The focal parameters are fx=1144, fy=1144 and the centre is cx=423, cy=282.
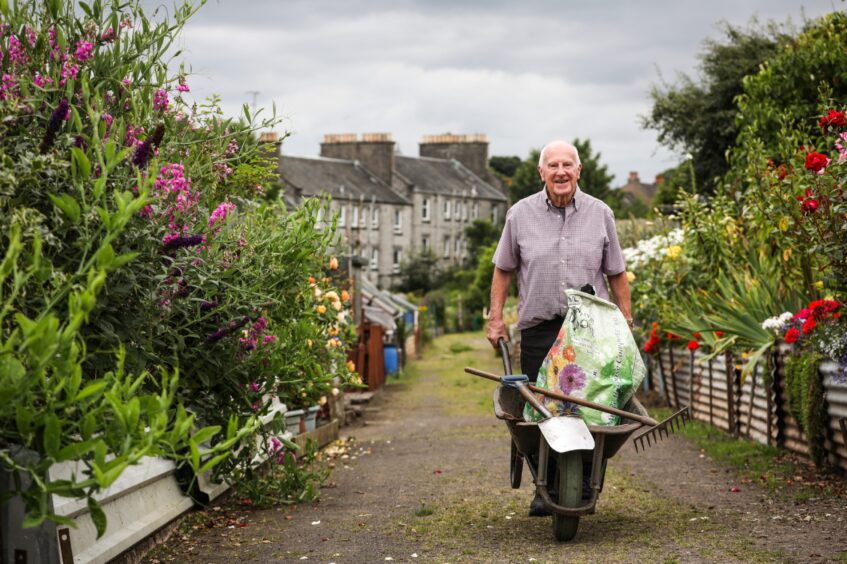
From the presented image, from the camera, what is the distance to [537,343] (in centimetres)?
652

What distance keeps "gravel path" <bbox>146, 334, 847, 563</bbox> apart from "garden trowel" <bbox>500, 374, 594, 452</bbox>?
51 centimetres

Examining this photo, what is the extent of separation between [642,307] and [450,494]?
7.58m

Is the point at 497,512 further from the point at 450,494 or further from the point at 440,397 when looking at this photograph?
the point at 440,397

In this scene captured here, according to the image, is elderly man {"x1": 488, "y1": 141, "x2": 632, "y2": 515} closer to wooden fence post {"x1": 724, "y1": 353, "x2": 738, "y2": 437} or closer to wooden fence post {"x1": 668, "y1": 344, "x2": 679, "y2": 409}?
wooden fence post {"x1": 724, "y1": 353, "x2": 738, "y2": 437}

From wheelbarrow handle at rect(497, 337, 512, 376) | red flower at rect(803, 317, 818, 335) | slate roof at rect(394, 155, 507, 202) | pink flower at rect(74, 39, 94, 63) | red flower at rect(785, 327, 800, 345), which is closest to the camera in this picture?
pink flower at rect(74, 39, 94, 63)

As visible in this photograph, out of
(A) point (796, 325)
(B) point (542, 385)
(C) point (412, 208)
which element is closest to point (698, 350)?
(A) point (796, 325)

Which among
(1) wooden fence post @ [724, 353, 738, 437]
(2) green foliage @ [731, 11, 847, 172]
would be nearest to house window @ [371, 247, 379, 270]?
(2) green foliage @ [731, 11, 847, 172]

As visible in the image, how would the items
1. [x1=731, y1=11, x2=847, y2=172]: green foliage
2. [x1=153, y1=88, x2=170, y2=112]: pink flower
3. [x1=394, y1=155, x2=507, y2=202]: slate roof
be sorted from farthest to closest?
1. [x1=394, y1=155, x2=507, y2=202]: slate roof
2. [x1=731, y1=11, x2=847, y2=172]: green foliage
3. [x1=153, y1=88, x2=170, y2=112]: pink flower

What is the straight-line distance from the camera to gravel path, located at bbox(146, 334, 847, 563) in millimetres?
5570

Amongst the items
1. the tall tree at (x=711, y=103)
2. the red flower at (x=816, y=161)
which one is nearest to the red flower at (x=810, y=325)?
the red flower at (x=816, y=161)

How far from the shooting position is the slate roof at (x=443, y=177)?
231ft

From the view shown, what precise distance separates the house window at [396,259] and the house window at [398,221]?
1.18 m

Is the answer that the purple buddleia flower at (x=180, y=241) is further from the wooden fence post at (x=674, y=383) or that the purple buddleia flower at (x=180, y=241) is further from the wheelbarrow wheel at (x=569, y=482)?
the wooden fence post at (x=674, y=383)

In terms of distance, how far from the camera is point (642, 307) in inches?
583
